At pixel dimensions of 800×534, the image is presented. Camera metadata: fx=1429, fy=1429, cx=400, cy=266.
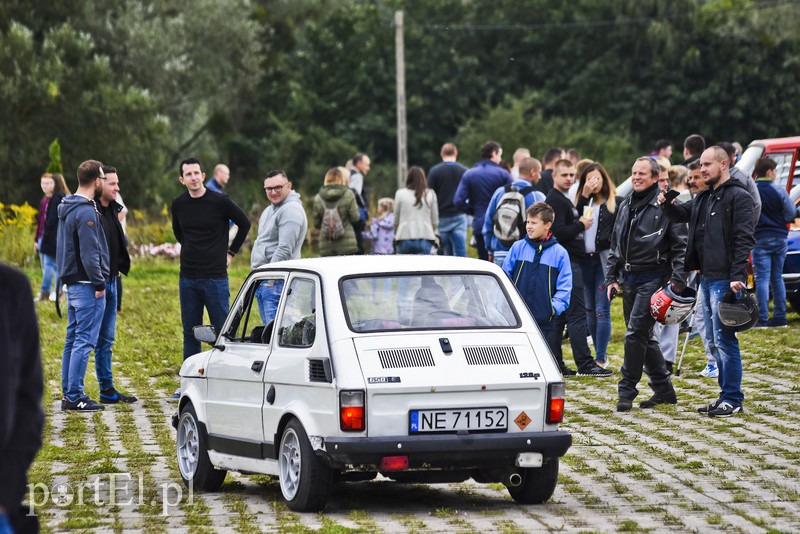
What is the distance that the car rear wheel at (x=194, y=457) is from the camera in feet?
29.2

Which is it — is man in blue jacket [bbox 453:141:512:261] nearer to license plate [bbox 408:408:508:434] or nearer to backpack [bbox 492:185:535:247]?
backpack [bbox 492:185:535:247]

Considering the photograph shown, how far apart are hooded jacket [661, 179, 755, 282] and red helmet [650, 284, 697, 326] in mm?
238

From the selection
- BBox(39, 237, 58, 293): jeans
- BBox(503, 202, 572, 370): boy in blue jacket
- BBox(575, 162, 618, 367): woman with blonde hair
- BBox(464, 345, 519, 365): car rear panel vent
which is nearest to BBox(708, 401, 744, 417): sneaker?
BBox(503, 202, 572, 370): boy in blue jacket

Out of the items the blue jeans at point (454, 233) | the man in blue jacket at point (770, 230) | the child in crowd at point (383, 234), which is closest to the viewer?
the man in blue jacket at point (770, 230)

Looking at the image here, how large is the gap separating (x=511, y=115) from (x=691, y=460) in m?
50.4

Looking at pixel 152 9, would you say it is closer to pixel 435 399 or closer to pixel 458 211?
pixel 458 211

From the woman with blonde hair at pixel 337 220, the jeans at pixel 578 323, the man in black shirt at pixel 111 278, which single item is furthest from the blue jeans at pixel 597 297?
the man in black shirt at pixel 111 278

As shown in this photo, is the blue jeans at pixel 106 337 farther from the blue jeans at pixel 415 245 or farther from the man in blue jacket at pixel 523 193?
the blue jeans at pixel 415 245

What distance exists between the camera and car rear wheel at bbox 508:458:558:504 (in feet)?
25.9

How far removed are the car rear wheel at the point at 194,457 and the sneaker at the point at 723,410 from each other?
14.1ft

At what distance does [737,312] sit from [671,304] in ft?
2.00

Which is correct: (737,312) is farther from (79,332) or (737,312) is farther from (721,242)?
(79,332)

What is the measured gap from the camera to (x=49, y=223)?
1966 cm

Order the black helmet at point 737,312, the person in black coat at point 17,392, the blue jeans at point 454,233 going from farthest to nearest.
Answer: the blue jeans at point 454,233 < the black helmet at point 737,312 < the person in black coat at point 17,392
